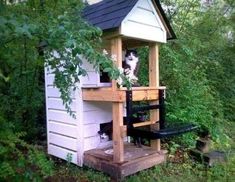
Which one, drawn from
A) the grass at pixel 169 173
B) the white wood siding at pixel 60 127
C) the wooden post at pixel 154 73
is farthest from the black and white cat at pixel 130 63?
the grass at pixel 169 173

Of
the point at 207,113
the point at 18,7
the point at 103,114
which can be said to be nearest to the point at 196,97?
the point at 207,113

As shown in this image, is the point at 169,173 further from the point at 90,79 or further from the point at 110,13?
the point at 110,13

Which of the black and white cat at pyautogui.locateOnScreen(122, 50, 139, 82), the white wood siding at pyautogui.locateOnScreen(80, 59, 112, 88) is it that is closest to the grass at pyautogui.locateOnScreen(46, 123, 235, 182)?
the white wood siding at pyautogui.locateOnScreen(80, 59, 112, 88)

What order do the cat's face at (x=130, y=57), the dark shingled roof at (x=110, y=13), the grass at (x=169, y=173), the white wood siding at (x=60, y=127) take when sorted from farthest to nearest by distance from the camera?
the cat's face at (x=130, y=57)
the white wood siding at (x=60, y=127)
the grass at (x=169, y=173)
the dark shingled roof at (x=110, y=13)

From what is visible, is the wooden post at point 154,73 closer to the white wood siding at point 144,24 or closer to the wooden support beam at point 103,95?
the white wood siding at point 144,24

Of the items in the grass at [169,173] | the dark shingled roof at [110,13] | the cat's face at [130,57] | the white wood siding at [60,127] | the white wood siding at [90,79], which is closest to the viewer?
the dark shingled roof at [110,13]

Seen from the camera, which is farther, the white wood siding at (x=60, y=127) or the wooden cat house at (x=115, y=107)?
the white wood siding at (x=60, y=127)

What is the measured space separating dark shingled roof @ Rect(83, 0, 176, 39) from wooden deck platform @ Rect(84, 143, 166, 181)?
1512 mm

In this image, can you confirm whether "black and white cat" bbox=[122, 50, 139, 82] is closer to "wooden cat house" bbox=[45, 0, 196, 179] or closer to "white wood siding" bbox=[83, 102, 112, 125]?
"wooden cat house" bbox=[45, 0, 196, 179]

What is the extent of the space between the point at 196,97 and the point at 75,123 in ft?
8.30

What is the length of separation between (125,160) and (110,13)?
173cm

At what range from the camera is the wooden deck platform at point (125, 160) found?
11.2 ft

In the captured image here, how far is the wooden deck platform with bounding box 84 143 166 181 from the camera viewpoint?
11.2ft

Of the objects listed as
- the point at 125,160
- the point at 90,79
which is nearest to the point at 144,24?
the point at 90,79
